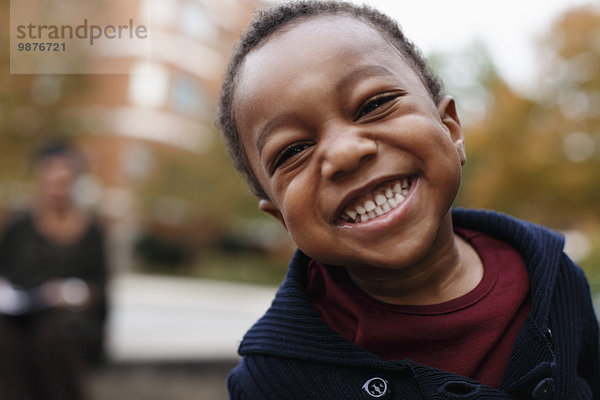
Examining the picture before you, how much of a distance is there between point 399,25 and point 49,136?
1466 centimetres

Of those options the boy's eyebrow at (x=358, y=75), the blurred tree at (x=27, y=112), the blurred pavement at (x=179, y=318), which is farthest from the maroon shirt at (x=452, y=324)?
the blurred tree at (x=27, y=112)

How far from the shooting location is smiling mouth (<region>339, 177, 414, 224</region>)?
4.60ft

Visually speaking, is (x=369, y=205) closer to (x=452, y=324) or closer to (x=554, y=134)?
(x=452, y=324)

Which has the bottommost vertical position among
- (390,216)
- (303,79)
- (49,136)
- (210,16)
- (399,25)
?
(390,216)

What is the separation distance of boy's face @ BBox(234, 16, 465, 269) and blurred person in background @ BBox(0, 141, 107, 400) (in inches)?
129

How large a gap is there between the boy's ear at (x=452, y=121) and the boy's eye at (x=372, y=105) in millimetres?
315

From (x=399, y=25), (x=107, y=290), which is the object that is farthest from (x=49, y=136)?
(x=399, y=25)

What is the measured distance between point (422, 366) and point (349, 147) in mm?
554

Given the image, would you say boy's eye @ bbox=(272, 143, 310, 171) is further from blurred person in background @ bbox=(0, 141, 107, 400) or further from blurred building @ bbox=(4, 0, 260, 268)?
blurred building @ bbox=(4, 0, 260, 268)

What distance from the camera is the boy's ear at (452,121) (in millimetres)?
1660

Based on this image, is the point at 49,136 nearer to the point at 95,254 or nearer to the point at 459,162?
the point at 95,254

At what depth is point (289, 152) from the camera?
1467 millimetres

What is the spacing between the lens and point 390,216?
1379mm

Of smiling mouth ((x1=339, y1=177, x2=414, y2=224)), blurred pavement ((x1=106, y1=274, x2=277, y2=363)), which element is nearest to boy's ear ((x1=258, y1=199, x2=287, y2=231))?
smiling mouth ((x1=339, y1=177, x2=414, y2=224))
